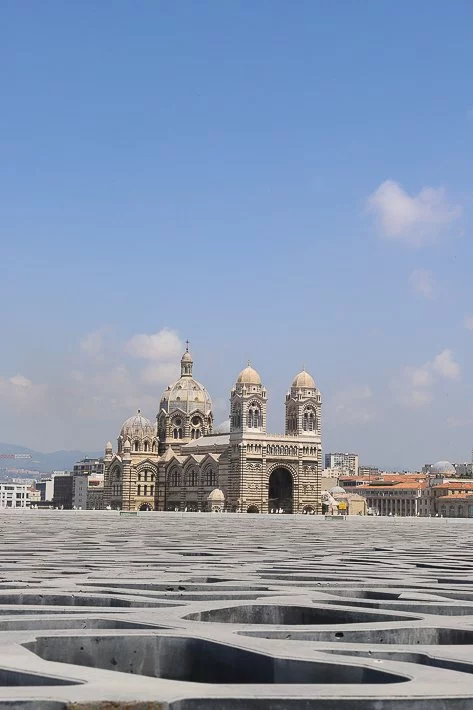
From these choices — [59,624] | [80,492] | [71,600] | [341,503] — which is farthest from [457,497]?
[59,624]

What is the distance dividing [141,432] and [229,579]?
347 feet

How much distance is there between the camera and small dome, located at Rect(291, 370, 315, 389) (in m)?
109

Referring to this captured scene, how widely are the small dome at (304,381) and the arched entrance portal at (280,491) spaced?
803cm

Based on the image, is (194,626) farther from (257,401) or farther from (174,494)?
(174,494)

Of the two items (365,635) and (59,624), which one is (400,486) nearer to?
(59,624)

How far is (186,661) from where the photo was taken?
7863 mm

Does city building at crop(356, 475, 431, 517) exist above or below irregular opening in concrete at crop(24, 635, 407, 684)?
above

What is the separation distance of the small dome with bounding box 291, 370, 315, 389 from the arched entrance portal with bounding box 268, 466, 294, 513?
8030 mm

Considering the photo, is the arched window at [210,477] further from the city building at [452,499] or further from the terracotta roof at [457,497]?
the terracotta roof at [457,497]

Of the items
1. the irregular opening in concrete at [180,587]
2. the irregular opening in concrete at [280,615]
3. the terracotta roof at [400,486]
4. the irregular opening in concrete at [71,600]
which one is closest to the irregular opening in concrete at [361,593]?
the irregular opening in concrete at [180,587]

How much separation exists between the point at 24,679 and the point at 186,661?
162cm

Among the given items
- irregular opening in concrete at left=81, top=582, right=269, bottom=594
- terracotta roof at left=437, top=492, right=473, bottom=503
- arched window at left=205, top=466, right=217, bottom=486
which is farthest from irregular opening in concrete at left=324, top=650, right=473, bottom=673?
terracotta roof at left=437, top=492, right=473, bottom=503

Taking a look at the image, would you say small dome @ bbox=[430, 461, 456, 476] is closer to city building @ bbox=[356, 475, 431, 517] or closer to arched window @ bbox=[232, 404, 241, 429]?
city building @ bbox=[356, 475, 431, 517]

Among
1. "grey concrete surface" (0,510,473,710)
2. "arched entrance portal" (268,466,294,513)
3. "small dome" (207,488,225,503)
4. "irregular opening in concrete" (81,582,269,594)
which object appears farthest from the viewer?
"arched entrance portal" (268,466,294,513)
